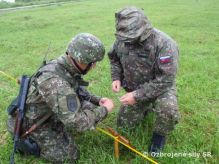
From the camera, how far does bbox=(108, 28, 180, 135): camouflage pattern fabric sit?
3756mm

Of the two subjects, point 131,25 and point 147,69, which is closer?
point 131,25

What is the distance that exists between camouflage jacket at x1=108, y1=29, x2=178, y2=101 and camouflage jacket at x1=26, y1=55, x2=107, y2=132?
0.64 meters

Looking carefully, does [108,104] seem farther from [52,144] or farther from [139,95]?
[52,144]

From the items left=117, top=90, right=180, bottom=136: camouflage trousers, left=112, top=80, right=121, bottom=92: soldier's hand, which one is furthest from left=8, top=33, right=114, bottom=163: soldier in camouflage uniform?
left=117, top=90, right=180, bottom=136: camouflage trousers

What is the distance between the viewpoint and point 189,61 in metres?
7.52

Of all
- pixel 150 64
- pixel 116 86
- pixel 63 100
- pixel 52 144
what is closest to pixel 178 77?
pixel 116 86

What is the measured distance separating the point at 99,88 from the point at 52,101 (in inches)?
112

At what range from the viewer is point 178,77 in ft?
21.3

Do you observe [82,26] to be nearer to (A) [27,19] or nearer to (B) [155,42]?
(A) [27,19]

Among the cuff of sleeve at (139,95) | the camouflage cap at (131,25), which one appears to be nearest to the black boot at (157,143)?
the cuff of sleeve at (139,95)

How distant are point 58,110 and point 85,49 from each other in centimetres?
65

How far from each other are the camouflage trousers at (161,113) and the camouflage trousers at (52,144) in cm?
79

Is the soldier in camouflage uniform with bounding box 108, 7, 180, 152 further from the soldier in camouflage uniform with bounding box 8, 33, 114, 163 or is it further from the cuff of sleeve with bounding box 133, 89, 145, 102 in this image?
the soldier in camouflage uniform with bounding box 8, 33, 114, 163

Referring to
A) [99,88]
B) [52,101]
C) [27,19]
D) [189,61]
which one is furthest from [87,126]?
[27,19]
